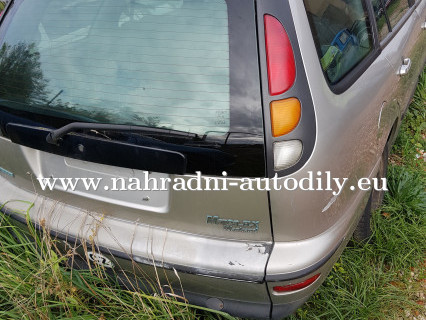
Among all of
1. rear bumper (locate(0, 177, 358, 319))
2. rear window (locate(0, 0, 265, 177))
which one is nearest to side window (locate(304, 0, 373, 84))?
rear window (locate(0, 0, 265, 177))

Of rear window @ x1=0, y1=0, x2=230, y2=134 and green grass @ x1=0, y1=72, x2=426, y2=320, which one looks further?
green grass @ x1=0, y1=72, x2=426, y2=320

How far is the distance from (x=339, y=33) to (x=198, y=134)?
747mm

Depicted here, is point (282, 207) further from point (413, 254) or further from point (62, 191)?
point (413, 254)

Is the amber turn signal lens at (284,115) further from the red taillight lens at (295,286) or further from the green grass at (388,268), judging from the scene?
the green grass at (388,268)

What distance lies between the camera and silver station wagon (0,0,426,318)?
1.50m

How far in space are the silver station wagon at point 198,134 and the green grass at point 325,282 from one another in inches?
4.6

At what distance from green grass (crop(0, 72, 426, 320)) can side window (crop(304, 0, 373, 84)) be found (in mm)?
1049

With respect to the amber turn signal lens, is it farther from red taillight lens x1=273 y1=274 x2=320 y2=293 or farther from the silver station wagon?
red taillight lens x1=273 y1=274 x2=320 y2=293

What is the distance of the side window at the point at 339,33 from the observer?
161cm

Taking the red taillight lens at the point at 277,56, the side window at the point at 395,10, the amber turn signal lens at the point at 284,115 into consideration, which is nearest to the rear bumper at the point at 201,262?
the amber turn signal lens at the point at 284,115

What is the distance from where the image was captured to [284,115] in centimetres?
148

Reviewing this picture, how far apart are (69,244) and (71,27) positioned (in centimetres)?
88

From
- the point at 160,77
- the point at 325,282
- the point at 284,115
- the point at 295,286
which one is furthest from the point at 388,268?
the point at 160,77

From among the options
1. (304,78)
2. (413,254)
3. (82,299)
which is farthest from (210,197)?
(413,254)
